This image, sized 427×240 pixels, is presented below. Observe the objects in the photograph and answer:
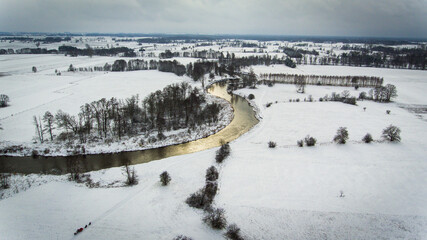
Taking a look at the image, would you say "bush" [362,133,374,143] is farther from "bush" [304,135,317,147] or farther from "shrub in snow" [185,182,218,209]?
"shrub in snow" [185,182,218,209]

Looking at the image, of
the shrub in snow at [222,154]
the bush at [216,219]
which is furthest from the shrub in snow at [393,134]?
the bush at [216,219]

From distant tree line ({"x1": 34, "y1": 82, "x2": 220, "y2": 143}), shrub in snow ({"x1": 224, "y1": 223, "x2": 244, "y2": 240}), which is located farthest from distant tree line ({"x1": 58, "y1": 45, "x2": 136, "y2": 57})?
shrub in snow ({"x1": 224, "y1": 223, "x2": 244, "y2": 240})

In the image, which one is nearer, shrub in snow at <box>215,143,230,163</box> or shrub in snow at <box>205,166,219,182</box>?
shrub in snow at <box>205,166,219,182</box>

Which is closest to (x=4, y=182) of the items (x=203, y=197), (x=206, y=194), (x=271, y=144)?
(x=203, y=197)

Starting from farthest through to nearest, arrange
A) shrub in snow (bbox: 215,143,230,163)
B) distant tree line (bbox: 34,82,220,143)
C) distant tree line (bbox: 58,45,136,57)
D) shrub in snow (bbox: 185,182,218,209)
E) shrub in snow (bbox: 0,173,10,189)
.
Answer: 1. distant tree line (bbox: 58,45,136,57)
2. distant tree line (bbox: 34,82,220,143)
3. shrub in snow (bbox: 215,143,230,163)
4. shrub in snow (bbox: 0,173,10,189)
5. shrub in snow (bbox: 185,182,218,209)

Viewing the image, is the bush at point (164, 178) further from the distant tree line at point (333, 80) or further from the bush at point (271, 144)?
the distant tree line at point (333, 80)

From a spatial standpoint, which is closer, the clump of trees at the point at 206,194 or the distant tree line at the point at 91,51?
the clump of trees at the point at 206,194

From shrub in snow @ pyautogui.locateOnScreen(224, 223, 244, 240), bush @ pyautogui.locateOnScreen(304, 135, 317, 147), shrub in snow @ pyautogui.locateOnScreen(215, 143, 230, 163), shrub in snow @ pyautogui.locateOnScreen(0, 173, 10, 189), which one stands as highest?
bush @ pyautogui.locateOnScreen(304, 135, 317, 147)
